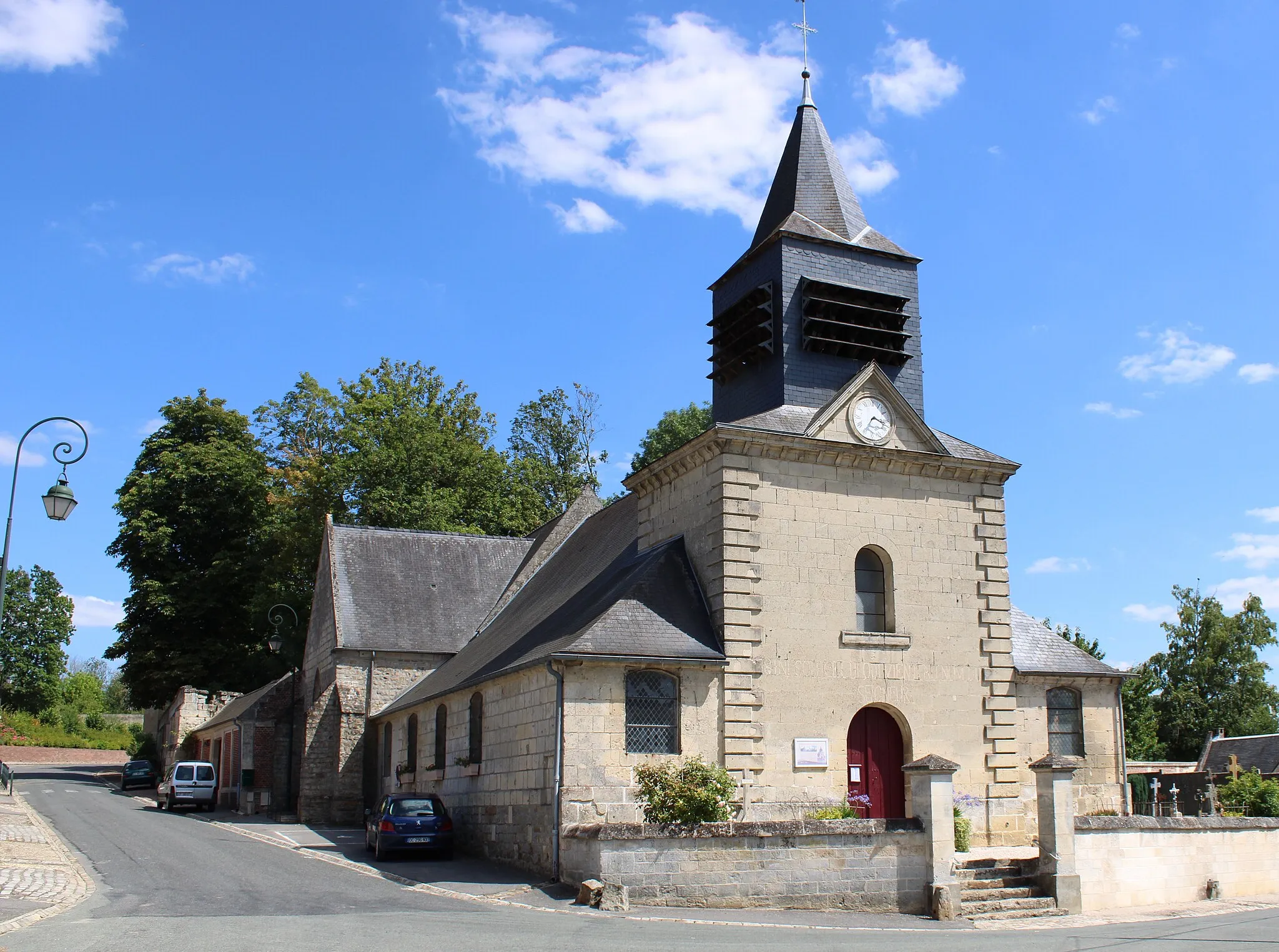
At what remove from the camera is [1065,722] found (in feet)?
70.7

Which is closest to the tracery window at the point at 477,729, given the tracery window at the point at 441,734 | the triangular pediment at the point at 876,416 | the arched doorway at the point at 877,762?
the tracery window at the point at 441,734

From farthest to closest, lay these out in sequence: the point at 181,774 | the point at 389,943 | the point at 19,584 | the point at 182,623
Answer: the point at 19,584, the point at 182,623, the point at 181,774, the point at 389,943

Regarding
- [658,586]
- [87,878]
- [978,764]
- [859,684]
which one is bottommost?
[87,878]

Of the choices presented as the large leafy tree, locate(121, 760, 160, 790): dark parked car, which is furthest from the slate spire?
the large leafy tree

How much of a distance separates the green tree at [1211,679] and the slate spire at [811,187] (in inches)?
1560

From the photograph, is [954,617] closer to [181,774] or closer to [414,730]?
[414,730]

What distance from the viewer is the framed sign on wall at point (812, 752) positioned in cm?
1658

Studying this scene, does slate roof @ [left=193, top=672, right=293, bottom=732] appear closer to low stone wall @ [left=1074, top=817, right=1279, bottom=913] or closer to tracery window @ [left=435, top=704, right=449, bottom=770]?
tracery window @ [left=435, top=704, right=449, bottom=770]

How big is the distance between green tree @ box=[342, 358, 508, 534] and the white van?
8.98 m

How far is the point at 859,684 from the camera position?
1728cm

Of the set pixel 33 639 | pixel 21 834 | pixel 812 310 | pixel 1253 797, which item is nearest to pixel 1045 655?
pixel 1253 797

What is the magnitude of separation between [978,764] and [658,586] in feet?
19.2

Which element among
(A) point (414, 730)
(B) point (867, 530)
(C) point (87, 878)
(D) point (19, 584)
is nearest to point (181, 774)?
(A) point (414, 730)

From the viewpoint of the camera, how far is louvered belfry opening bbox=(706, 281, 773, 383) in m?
18.8
